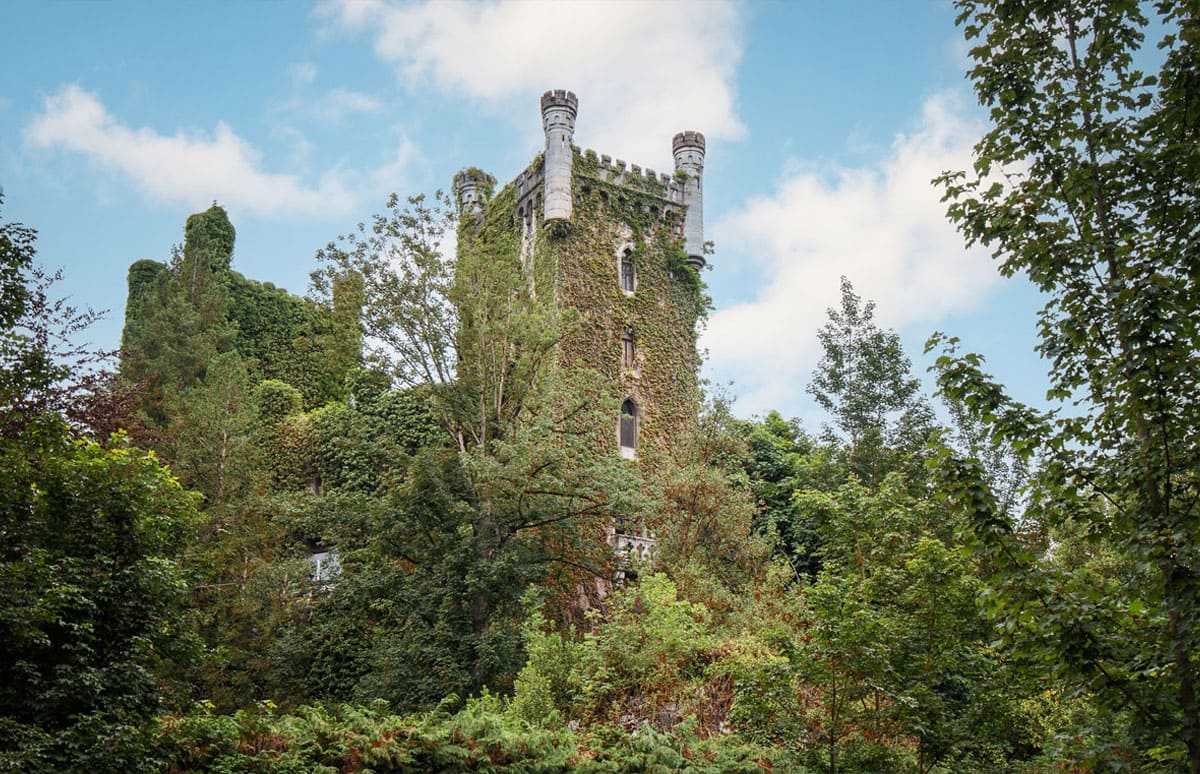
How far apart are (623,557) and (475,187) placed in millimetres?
15427

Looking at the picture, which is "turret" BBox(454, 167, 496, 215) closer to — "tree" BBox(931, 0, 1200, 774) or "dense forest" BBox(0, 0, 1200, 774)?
"dense forest" BBox(0, 0, 1200, 774)

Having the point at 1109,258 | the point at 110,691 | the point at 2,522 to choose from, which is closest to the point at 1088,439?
the point at 1109,258

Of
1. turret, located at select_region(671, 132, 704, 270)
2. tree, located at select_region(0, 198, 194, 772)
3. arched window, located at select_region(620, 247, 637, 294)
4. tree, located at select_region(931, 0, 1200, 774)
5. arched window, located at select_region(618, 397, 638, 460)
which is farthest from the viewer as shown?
turret, located at select_region(671, 132, 704, 270)

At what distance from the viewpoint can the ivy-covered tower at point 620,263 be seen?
2636 centimetres

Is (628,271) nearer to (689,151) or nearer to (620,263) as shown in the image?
(620,263)

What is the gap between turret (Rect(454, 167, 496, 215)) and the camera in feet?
101

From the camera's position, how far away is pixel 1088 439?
22.8 feet

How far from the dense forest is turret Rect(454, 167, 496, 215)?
7.57 meters

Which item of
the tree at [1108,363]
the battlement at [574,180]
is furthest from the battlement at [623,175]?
the tree at [1108,363]

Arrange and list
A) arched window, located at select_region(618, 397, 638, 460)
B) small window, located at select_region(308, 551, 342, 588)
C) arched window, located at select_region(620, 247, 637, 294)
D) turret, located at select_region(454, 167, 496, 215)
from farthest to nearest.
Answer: turret, located at select_region(454, 167, 496, 215) → arched window, located at select_region(620, 247, 637, 294) → arched window, located at select_region(618, 397, 638, 460) → small window, located at select_region(308, 551, 342, 588)

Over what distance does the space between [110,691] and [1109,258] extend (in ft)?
32.1

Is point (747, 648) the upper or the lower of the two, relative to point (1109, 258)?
lower

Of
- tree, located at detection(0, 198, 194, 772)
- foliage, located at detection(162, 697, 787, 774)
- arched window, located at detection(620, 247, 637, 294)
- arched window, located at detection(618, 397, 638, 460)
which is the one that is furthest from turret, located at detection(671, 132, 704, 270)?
tree, located at detection(0, 198, 194, 772)

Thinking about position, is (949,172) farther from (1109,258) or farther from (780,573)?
(780,573)
